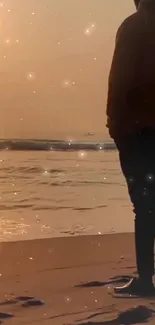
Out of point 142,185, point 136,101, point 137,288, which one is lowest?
point 137,288

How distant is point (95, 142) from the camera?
0.85m

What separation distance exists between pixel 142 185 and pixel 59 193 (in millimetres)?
140

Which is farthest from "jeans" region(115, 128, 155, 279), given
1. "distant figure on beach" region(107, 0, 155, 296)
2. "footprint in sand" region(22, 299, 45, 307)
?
"footprint in sand" region(22, 299, 45, 307)

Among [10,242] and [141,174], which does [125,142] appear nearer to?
[141,174]

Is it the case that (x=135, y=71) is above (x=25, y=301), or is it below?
above

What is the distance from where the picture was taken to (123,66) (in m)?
0.83

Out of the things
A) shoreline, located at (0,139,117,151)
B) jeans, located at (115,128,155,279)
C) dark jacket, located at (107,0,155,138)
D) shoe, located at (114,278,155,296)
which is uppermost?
dark jacket, located at (107,0,155,138)

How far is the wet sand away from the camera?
80cm

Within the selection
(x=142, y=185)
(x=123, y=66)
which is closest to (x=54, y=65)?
(x=123, y=66)

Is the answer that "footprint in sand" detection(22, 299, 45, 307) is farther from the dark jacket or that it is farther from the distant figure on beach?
the dark jacket

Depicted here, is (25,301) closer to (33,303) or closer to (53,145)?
(33,303)

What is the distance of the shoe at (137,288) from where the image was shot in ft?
2.88

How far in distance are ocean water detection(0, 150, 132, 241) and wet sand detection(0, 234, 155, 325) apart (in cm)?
2

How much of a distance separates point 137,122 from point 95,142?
76 mm
